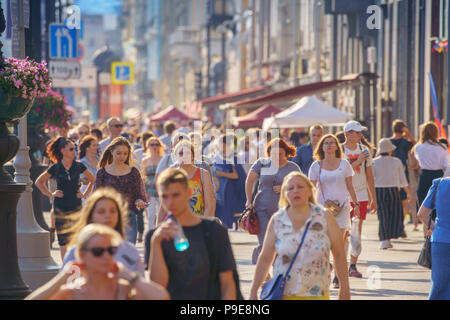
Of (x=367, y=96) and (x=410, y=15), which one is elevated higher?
(x=410, y=15)

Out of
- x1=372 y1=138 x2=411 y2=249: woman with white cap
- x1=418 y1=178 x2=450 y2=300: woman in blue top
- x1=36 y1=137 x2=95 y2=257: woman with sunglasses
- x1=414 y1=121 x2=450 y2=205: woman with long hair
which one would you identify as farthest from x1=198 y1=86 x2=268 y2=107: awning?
x1=418 y1=178 x2=450 y2=300: woman in blue top

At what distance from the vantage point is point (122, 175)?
39.6ft

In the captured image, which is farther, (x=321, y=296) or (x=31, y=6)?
(x=31, y=6)

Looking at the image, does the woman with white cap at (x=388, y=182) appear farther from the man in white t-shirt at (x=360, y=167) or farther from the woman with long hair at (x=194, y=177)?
the woman with long hair at (x=194, y=177)

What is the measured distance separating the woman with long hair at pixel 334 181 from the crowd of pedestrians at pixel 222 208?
1cm

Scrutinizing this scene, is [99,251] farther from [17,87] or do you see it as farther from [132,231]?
[132,231]

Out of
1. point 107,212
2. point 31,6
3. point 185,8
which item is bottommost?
point 107,212

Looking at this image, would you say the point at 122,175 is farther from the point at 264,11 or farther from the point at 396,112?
the point at 264,11

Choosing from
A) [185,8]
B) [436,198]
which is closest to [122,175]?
[436,198]

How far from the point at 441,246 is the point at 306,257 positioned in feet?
6.42

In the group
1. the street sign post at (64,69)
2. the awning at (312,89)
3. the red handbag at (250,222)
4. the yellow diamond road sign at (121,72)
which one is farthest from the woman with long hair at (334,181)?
the yellow diamond road sign at (121,72)

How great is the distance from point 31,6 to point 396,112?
16.7 m

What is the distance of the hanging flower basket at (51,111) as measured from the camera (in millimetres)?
20058

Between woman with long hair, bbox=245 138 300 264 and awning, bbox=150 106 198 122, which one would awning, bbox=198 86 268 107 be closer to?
awning, bbox=150 106 198 122
